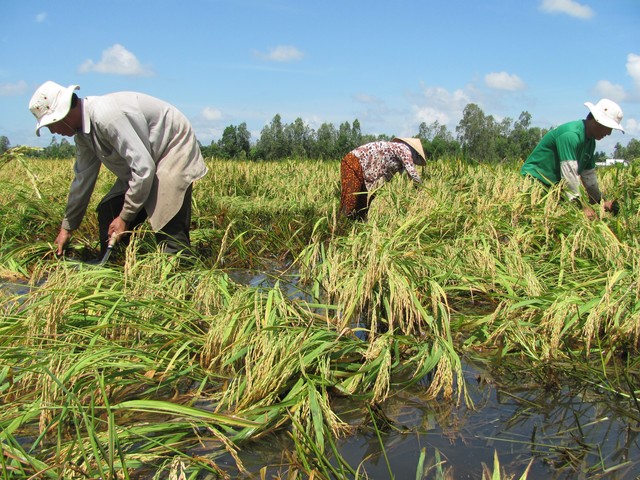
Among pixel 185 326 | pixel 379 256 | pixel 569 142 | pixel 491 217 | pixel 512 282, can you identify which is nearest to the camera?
pixel 185 326

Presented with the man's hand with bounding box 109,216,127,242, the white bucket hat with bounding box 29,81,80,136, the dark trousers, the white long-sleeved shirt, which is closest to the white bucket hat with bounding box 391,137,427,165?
the white long-sleeved shirt

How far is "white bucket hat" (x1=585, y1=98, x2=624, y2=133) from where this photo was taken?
3984mm

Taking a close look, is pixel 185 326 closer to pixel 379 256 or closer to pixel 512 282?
pixel 379 256

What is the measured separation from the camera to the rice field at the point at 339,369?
1684mm

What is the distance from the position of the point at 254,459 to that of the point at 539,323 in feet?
5.09

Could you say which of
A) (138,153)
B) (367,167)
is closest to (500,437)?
(138,153)

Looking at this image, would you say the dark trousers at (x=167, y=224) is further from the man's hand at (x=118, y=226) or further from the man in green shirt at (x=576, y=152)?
the man in green shirt at (x=576, y=152)

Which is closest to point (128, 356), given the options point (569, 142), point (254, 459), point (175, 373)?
point (175, 373)

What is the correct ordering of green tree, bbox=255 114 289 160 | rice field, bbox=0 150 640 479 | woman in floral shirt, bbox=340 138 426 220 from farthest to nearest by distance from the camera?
green tree, bbox=255 114 289 160
woman in floral shirt, bbox=340 138 426 220
rice field, bbox=0 150 640 479

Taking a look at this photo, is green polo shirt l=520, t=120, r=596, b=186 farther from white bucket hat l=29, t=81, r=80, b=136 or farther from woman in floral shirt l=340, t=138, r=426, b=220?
white bucket hat l=29, t=81, r=80, b=136

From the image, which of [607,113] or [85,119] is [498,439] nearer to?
[85,119]

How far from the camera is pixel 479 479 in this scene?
65.1 inches

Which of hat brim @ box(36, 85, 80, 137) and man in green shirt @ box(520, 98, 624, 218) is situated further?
man in green shirt @ box(520, 98, 624, 218)

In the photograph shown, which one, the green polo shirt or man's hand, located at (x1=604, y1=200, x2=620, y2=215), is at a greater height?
the green polo shirt
